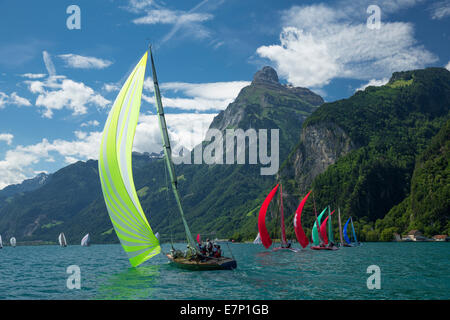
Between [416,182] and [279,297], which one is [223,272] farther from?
[416,182]

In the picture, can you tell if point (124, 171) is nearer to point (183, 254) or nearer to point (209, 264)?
point (209, 264)

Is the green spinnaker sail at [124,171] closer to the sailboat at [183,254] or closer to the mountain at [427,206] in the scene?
the sailboat at [183,254]

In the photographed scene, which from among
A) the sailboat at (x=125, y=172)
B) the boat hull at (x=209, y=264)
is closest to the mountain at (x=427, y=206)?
the boat hull at (x=209, y=264)

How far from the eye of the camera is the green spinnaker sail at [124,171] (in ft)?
93.8

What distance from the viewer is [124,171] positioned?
29.1 metres

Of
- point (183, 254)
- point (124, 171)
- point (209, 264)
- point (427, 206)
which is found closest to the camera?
A: point (124, 171)

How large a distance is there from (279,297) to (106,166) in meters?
15.3

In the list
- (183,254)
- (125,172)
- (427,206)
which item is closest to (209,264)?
(183,254)

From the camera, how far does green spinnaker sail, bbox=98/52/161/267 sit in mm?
28578

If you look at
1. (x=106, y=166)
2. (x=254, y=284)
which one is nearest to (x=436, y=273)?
(x=254, y=284)

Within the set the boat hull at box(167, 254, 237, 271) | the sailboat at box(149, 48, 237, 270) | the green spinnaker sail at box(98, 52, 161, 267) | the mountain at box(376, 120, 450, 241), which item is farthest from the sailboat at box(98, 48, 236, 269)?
the mountain at box(376, 120, 450, 241)

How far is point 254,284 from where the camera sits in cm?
3073

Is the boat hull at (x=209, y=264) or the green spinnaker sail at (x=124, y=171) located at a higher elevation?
the green spinnaker sail at (x=124, y=171)
